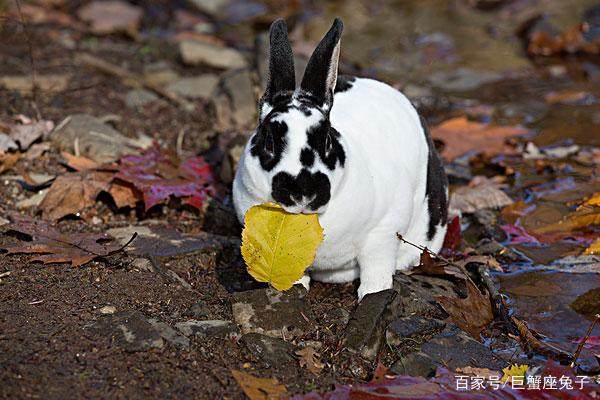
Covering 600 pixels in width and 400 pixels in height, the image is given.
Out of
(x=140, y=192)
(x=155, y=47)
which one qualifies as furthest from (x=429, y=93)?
(x=140, y=192)

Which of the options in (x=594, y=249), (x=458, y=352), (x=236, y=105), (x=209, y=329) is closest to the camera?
(x=209, y=329)

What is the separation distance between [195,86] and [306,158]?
4139mm

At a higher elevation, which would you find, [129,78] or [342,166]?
[342,166]

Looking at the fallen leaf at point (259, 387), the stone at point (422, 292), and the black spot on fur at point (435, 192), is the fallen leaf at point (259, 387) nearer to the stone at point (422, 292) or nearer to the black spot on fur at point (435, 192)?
the stone at point (422, 292)

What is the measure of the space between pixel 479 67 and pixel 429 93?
4.06ft

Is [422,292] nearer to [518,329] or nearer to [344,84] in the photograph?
[518,329]

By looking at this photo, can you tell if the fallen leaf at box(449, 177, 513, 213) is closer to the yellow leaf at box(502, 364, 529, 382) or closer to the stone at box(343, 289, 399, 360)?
the stone at box(343, 289, 399, 360)

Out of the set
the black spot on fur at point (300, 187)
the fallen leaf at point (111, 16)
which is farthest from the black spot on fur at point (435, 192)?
the fallen leaf at point (111, 16)

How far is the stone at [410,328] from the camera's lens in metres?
3.89

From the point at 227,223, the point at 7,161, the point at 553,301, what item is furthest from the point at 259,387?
the point at 7,161

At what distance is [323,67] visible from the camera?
3.74 m

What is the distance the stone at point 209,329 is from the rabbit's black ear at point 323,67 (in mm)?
1082

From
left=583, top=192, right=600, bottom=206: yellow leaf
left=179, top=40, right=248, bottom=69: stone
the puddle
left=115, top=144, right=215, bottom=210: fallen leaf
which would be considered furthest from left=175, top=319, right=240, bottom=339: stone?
left=179, top=40, right=248, bottom=69: stone

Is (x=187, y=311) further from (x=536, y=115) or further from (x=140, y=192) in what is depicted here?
(x=536, y=115)
